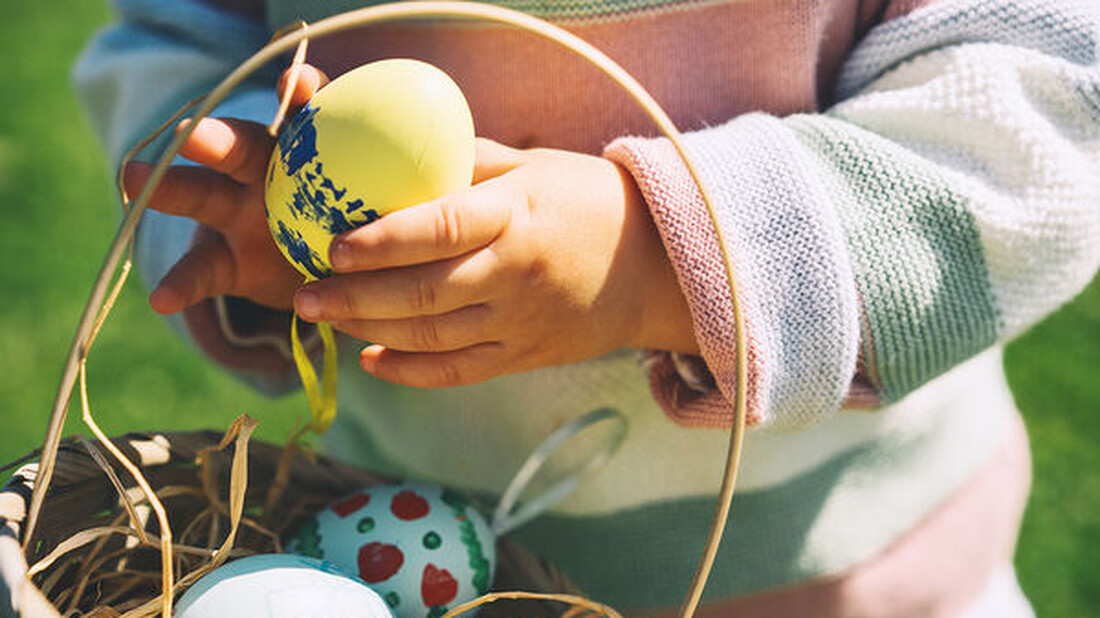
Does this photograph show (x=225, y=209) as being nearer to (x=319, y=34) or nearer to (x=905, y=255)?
(x=319, y=34)

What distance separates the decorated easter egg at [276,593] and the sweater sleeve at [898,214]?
0.79ft

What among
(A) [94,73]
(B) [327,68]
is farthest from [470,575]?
(A) [94,73]

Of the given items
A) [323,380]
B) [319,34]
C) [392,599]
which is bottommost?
[392,599]

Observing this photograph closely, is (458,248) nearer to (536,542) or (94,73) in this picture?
(536,542)

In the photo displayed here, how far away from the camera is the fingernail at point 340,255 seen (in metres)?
0.54

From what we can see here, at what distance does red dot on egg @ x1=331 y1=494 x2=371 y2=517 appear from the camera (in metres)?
0.72

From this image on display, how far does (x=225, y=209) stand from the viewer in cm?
69

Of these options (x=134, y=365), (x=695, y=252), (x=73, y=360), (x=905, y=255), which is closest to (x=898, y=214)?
(x=905, y=255)

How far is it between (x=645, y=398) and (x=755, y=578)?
0.18m

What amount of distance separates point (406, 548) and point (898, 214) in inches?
15.4

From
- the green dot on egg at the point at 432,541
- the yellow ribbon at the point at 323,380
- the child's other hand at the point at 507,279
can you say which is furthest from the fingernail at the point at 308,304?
the green dot on egg at the point at 432,541

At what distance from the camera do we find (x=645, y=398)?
0.77 meters

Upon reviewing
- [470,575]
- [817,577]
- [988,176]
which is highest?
[988,176]

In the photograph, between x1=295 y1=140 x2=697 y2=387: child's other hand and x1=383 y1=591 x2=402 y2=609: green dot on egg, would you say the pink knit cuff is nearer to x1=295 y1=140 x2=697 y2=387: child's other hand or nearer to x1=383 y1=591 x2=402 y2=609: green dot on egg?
x1=295 y1=140 x2=697 y2=387: child's other hand
